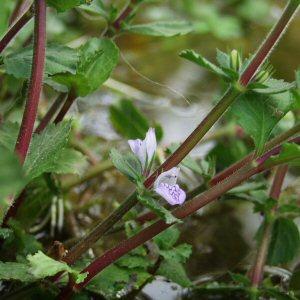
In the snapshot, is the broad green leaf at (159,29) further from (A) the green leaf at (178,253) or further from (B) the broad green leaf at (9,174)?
(B) the broad green leaf at (9,174)

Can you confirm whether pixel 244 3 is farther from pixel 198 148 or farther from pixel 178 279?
pixel 178 279

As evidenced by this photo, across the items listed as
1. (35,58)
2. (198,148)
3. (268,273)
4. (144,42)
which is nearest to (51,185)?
(35,58)

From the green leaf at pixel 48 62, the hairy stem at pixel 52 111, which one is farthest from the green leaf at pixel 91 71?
the hairy stem at pixel 52 111

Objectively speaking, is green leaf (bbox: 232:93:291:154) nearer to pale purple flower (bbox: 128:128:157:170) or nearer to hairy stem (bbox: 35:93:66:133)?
pale purple flower (bbox: 128:128:157:170)

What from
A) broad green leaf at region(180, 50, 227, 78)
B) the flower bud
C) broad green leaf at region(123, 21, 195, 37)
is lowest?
broad green leaf at region(180, 50, 227, 78)

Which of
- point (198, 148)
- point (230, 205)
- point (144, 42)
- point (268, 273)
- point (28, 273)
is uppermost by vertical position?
point (144, 42)

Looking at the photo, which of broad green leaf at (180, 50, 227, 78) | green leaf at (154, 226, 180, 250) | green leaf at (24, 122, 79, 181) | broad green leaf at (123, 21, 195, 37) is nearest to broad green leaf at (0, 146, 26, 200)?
green leaf at (24, 122, 79, 181)
